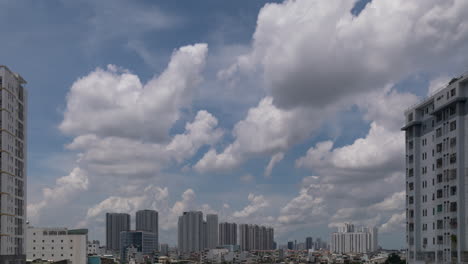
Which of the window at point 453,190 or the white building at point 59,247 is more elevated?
the window at point 453,190

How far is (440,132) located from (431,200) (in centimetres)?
1208

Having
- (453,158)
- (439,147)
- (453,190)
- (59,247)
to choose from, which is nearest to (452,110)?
(439,147)

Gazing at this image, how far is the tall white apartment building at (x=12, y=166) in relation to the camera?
103188mm

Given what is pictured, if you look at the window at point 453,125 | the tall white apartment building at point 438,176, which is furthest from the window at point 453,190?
the window at point 453,125

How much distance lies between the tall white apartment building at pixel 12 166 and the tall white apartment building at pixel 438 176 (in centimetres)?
7619

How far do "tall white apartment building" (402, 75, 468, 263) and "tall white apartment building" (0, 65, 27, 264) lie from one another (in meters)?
76.2

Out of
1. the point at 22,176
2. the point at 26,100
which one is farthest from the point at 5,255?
the point at 26,100

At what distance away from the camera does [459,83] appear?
80.4 metres

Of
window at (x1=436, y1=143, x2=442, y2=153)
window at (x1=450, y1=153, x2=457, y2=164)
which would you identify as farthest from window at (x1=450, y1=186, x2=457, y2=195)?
window at (x1=436, y1=143, x2=442, y2=153)

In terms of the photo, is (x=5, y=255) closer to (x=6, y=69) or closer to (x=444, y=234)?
(x=6, y=69)

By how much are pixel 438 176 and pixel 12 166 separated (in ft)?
261

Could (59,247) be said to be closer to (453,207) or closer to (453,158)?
(453,207)

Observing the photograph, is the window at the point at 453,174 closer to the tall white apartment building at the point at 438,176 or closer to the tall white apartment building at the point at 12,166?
the tall white apartment building at the point at 438,176

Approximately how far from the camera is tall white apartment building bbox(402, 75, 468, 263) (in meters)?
80.0
